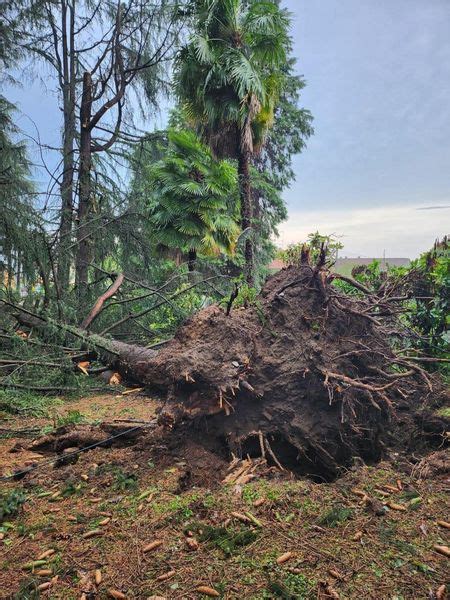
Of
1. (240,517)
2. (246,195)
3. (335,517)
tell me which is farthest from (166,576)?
(246,195)

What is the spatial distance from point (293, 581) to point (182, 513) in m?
0.77

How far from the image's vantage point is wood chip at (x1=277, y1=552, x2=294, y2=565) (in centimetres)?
182

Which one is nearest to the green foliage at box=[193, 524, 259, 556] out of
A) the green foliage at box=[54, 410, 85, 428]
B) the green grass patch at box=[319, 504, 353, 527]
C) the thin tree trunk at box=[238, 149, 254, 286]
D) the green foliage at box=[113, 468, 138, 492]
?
the green grass patch at box=[319, 504, 353, 527]

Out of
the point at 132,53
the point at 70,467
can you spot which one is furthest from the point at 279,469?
the point at 132,53

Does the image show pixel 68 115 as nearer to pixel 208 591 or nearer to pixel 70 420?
pixel 70 420

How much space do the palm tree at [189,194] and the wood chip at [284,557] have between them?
9.77 m

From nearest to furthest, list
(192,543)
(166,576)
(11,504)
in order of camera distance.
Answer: (166,576) < (192,543) < (11,504)

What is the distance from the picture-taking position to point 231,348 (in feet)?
10.4

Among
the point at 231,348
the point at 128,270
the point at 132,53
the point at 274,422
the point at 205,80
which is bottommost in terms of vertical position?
the point at 274,422

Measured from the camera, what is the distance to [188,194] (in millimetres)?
11469

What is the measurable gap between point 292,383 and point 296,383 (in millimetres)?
33

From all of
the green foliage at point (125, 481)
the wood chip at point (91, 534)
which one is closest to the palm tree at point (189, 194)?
the green foliage at point (125, 481)

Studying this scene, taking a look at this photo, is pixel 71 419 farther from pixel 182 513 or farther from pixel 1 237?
pixel 1 237

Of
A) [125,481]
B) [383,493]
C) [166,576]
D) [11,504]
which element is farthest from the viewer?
[125,481]
